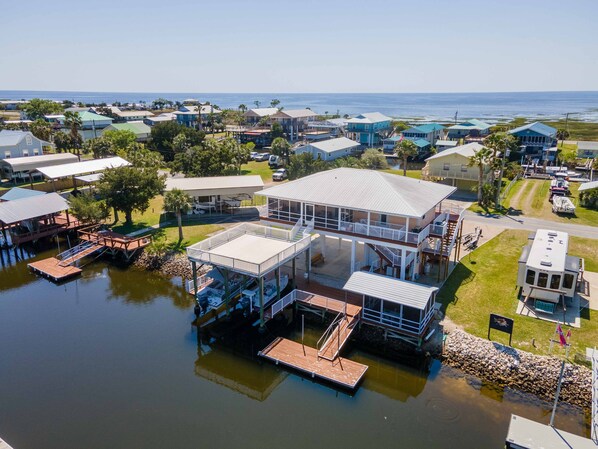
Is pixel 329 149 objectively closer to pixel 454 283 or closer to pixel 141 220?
pixel 141 220

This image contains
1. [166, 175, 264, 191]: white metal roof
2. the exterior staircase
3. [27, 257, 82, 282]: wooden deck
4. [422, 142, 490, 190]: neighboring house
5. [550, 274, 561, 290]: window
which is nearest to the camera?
the exterior staircase

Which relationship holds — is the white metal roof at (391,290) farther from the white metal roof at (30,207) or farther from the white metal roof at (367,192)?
the white metal roof at (30,207)

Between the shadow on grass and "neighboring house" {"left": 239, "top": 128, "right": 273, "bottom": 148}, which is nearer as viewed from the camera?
the shadow on grass

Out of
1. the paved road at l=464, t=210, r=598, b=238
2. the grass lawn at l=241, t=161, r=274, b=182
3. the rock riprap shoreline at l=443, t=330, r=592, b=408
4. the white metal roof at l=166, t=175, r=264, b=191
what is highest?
the white metal roof at l=166, t=175, r=264, b=191

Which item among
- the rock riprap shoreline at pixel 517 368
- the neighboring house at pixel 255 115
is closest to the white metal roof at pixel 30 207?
the rock riprap shoreline at pixel 517 368

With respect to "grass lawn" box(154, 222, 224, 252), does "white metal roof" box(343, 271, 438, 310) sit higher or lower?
higher

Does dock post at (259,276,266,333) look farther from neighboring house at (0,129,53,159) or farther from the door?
neighboring house at (0,129,53,159)

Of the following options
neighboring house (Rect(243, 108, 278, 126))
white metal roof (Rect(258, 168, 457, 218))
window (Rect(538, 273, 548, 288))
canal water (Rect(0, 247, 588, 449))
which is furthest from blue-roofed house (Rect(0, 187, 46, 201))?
neighboring house (Rect(243, 108, 278, 126))

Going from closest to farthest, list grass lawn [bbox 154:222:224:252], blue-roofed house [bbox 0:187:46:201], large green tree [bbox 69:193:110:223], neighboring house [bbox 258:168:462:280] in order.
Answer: neighboring house [bbox 258:168:462:280]
grass lawn [bbox 154:222:224:252]
large green tree [bbox 69:193:110:223]
blue-roofed house [bbox 0:187:46:201]

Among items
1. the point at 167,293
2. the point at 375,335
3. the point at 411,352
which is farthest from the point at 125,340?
the point at 411,352
